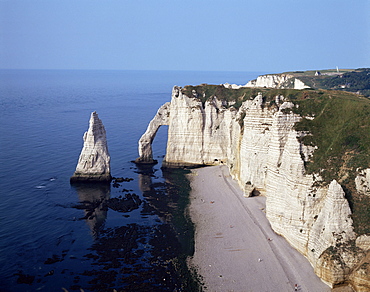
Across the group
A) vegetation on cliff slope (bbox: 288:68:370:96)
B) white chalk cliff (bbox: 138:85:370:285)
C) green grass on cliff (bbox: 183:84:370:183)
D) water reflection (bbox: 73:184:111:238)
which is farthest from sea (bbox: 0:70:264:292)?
vegetation on cliff slope (bbox: 288:68:370:96)

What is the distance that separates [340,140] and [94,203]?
1185 inches

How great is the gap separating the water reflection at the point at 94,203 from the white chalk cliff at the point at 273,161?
15148 millimetres

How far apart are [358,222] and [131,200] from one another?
2885cm

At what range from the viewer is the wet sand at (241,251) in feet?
97.8

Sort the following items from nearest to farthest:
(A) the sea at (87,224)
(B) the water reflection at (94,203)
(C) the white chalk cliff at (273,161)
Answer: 1. (C) the white chalk cliff at (273,161)
2. (A) the sea at (87,224)
3. (B) the water reflection at (94,203)

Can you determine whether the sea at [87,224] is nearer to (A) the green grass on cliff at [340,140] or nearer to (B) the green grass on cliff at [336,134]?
(A) the green grass on cliff at [340,140]

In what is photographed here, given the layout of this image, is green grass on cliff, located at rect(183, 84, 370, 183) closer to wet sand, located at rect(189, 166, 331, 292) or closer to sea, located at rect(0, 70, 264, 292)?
wet sand, located at rect(189, 166, 331, 292)

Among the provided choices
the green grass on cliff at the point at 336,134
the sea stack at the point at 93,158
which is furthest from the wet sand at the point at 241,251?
the sea stack at the point at 93,158

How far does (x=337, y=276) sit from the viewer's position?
2744 centimetres

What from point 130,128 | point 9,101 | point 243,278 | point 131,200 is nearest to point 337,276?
point 243,278

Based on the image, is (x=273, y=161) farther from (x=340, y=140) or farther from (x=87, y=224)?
(x=87, y=224)

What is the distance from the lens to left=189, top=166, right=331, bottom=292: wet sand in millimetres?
29812

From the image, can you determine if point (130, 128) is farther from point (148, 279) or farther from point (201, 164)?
point (148, 279)

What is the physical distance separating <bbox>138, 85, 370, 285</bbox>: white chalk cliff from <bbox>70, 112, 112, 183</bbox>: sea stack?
38.1ft
